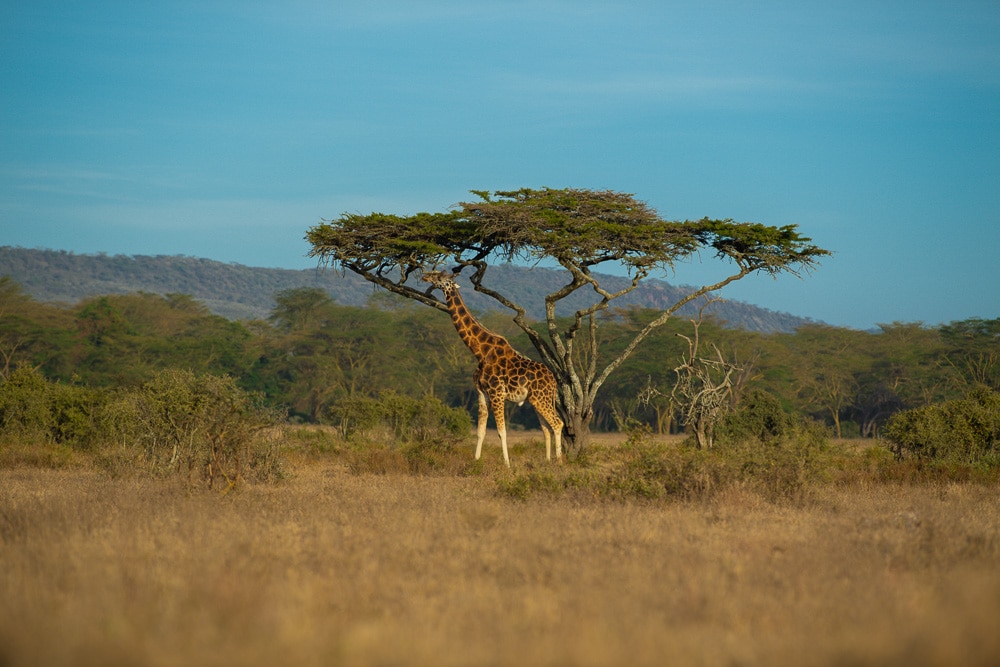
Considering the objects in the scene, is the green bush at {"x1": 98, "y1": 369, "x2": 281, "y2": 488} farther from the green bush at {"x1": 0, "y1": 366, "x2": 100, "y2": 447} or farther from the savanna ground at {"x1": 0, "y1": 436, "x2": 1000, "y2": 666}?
the green bush at {"x1": 0, "y1": 366, "x2": 100, "y2": 447}

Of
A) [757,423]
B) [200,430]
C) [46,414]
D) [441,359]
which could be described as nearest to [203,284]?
[441,359]

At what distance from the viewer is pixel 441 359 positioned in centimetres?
5188

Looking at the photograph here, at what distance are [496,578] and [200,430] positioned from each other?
21.2ft

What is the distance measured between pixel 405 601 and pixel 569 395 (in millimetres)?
10844

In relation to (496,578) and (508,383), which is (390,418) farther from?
(496,578)

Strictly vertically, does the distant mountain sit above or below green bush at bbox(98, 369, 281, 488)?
above

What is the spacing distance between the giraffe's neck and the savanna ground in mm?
4628

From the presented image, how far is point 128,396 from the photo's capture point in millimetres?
13773

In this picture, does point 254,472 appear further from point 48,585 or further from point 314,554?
point 48,585

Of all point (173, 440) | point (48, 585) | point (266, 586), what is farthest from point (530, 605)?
point (173, 440)

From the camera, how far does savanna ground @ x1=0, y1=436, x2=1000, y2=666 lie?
14.8 ft

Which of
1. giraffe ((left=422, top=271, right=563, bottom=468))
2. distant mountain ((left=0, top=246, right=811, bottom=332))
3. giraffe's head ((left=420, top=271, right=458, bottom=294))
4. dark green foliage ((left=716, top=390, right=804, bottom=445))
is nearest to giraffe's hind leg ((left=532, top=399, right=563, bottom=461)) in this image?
giraffe ((left=422, top=271, right=563, bottom=468))

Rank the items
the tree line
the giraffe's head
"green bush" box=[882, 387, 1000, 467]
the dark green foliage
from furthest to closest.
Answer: the tree line
the dark green foliage
the giraffe's head
"green bush" box=[882, 387, 1000, 467]

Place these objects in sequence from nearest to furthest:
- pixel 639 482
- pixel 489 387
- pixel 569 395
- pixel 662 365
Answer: pixel 639 482 → pixel 489 387 → pixel 569 395 → pixel 662 365
